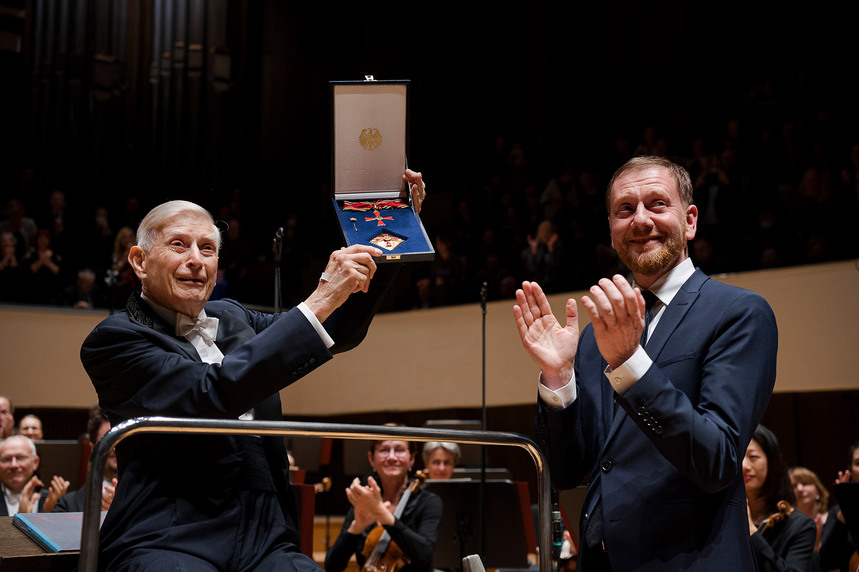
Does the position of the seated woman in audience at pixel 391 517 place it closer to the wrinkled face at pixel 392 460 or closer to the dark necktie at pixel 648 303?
the wrinkled face at pixel 392 460

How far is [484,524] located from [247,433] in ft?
10.4

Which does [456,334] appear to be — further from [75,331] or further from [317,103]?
[317,103]

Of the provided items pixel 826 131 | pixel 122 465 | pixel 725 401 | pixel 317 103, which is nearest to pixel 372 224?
pixel 122 465

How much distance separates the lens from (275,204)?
1255 cm

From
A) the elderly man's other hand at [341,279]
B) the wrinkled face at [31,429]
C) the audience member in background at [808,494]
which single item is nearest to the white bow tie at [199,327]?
the elderly man's other hand at [341,279]

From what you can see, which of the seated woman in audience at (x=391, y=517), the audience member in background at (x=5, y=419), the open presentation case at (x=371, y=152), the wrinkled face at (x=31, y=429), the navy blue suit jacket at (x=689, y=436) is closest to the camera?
the navy blue suit jacket at (x=689, y=436)

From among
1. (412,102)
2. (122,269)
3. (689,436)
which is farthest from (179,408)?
(412,102)

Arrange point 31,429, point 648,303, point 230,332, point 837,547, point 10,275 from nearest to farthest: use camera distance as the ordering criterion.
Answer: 1. point 648,303
2. point 230,332
3. point 837,547
4. point 31,429
5. point 10,275

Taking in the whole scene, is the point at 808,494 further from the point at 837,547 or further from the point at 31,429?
the point at 31,429


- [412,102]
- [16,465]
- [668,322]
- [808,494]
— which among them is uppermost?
[412,102]

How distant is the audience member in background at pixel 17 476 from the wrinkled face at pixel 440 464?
2341 millimetres

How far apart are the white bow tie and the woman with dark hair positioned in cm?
266

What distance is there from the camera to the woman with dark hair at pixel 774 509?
12.8 feet

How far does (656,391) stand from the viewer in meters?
1.63
